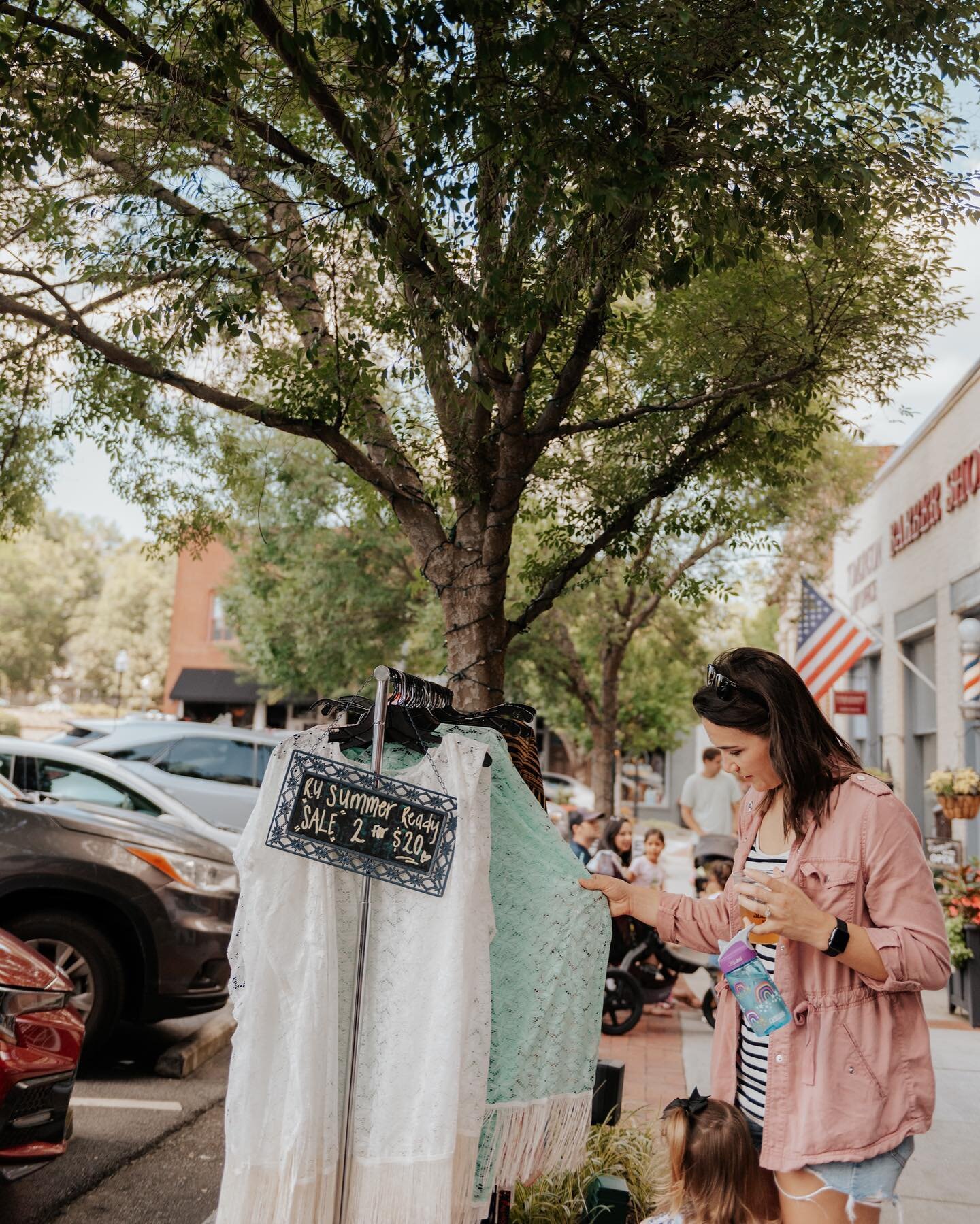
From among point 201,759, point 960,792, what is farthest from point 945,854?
point 201,759

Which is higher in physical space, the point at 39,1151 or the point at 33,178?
the point at 33,178

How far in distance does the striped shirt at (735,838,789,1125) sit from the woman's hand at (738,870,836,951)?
0.40ft

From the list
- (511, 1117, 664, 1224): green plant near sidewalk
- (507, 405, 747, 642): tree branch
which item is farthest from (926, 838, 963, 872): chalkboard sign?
(511, 1117, 664, 1224): green plant near sidewalk

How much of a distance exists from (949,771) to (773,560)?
32.0 feet

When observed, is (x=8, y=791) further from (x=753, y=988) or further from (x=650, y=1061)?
(x=753, y=988)

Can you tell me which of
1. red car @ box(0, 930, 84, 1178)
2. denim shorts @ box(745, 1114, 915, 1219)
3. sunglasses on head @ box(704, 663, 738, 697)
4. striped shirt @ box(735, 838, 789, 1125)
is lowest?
red car @ box(0, 930, 84, 1178)

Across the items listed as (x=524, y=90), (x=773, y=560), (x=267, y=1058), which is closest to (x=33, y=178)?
(x=524, y=90)

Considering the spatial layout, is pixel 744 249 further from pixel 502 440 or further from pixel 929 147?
pixel 502 440

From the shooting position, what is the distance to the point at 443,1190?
287 cm

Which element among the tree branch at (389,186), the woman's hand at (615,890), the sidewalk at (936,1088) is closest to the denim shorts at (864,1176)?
the woman's hand at (615,890)

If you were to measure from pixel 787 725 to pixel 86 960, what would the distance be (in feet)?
15.5

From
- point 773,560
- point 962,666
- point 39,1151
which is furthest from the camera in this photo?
point 773,560

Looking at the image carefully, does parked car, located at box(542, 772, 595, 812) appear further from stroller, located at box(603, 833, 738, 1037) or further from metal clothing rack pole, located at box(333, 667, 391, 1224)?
metal clothing rack pole, located at box(333, 667, 391, 1224)

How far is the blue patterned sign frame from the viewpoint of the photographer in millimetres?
3047
